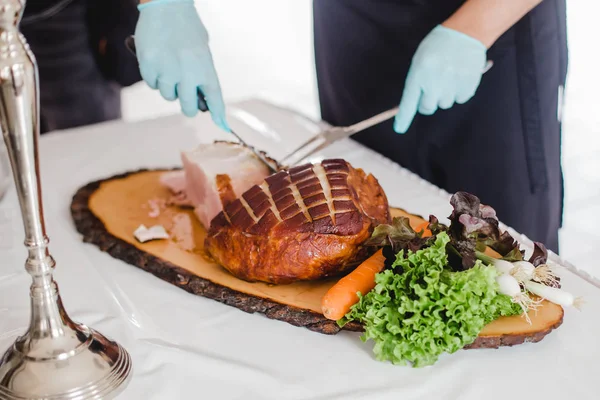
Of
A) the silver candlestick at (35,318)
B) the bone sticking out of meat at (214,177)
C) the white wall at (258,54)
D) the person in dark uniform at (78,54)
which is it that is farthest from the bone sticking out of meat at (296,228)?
the white wall at (258,54)

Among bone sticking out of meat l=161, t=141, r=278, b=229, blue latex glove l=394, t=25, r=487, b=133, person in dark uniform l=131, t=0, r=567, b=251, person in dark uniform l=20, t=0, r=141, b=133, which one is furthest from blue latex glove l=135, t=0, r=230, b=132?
person in dark uniform l=20, t=0, r=141, b=133

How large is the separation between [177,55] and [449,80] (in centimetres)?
93

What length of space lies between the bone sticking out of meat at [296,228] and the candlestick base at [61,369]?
19.6 inches

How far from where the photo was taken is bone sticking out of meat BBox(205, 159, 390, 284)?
1.76m

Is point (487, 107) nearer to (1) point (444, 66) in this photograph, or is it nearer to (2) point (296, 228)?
(1) point (444, 66)

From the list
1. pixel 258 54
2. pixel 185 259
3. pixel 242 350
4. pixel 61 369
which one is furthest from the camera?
pixel 258 54

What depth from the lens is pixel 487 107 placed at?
2.47 m

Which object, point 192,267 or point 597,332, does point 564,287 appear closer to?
point 597,332

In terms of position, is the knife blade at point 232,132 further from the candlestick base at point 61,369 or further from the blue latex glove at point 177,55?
the candlestick base at point 61,369

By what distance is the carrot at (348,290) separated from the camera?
1.63 m

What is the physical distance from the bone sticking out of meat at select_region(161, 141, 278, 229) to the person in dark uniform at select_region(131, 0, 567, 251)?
13cm

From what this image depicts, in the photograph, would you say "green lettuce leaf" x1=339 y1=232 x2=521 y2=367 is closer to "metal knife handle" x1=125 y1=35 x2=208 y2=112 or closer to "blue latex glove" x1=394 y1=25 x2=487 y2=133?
"blue latex glove" x1=394 y1=25 x2=487 y2=133

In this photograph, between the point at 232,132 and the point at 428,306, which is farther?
the point at 232,132

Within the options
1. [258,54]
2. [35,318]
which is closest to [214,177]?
[35,318]
